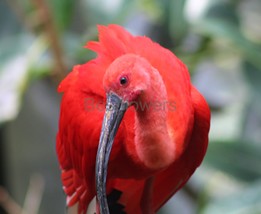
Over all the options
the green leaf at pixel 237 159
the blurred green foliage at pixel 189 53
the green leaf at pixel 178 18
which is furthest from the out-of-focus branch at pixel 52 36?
the green leaf at pixel 237 159

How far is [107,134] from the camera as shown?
4.14 feet

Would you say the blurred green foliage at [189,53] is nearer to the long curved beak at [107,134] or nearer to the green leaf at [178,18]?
the green leaf at [178,18]

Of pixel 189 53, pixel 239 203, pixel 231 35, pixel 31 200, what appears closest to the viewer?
pixel 239 203

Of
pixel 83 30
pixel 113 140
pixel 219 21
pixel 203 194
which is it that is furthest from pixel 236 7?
pixel 113 140

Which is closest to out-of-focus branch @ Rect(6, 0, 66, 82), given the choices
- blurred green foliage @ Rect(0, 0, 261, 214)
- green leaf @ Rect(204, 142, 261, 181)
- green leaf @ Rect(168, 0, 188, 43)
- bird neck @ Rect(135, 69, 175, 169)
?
blurred green foliage @ Rect(0, 0, 261, 214)

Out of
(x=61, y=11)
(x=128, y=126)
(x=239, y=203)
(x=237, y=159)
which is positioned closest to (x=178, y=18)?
(x=61, y=11)

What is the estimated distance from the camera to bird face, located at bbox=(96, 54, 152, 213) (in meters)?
1.25

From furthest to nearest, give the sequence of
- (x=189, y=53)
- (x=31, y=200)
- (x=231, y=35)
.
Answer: (x=31, y=200) → (x=189, y=53) → (x=231, y=35)

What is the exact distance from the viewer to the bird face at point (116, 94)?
4.09ft

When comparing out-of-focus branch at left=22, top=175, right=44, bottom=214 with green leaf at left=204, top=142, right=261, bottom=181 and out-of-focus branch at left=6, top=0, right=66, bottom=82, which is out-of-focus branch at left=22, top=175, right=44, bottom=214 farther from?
green leaf at left=204, top=142, right=261, bottom=181

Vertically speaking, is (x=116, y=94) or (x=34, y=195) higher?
(x=116, y=94)

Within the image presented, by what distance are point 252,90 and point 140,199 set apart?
0.93 metres

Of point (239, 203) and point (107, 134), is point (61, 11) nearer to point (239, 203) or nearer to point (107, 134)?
point (239, 203)

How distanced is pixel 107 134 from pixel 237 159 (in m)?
1.05
